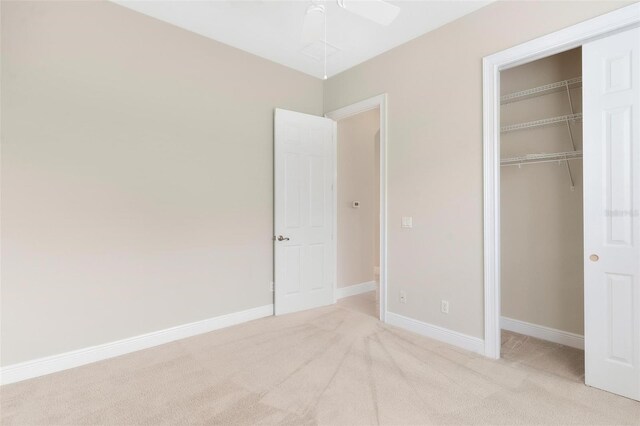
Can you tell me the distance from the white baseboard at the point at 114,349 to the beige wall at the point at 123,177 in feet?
0.22

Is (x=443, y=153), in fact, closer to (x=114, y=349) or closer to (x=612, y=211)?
(x=612, y=211)

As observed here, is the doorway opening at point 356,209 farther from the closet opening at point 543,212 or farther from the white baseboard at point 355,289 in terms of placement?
the closet opening at point 543,212

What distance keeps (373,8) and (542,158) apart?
→ 2.21m

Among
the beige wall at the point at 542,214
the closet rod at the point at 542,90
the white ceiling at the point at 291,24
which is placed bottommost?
the beige wall at the point at 542,214

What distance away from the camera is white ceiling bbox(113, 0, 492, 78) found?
2779mm

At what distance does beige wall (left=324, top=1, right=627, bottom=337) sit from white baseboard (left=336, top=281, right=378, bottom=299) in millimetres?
1169

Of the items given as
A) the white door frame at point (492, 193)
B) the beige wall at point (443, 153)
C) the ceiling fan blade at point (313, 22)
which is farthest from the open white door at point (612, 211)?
the ceiling fan blade at point (313, 22)

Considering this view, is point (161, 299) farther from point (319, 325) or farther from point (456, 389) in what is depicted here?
point (456, 389)

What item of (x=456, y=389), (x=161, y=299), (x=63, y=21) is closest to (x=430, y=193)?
(x=456, y=389)

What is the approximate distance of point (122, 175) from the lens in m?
2.82

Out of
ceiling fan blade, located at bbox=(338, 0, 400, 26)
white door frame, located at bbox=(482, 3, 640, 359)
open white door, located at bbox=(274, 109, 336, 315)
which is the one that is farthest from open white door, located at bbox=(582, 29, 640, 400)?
open white door, located at bbox=(274, 109, 336, 315)

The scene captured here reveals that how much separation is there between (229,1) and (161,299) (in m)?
2.71

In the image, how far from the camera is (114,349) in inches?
109

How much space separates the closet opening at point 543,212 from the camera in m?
2.91
